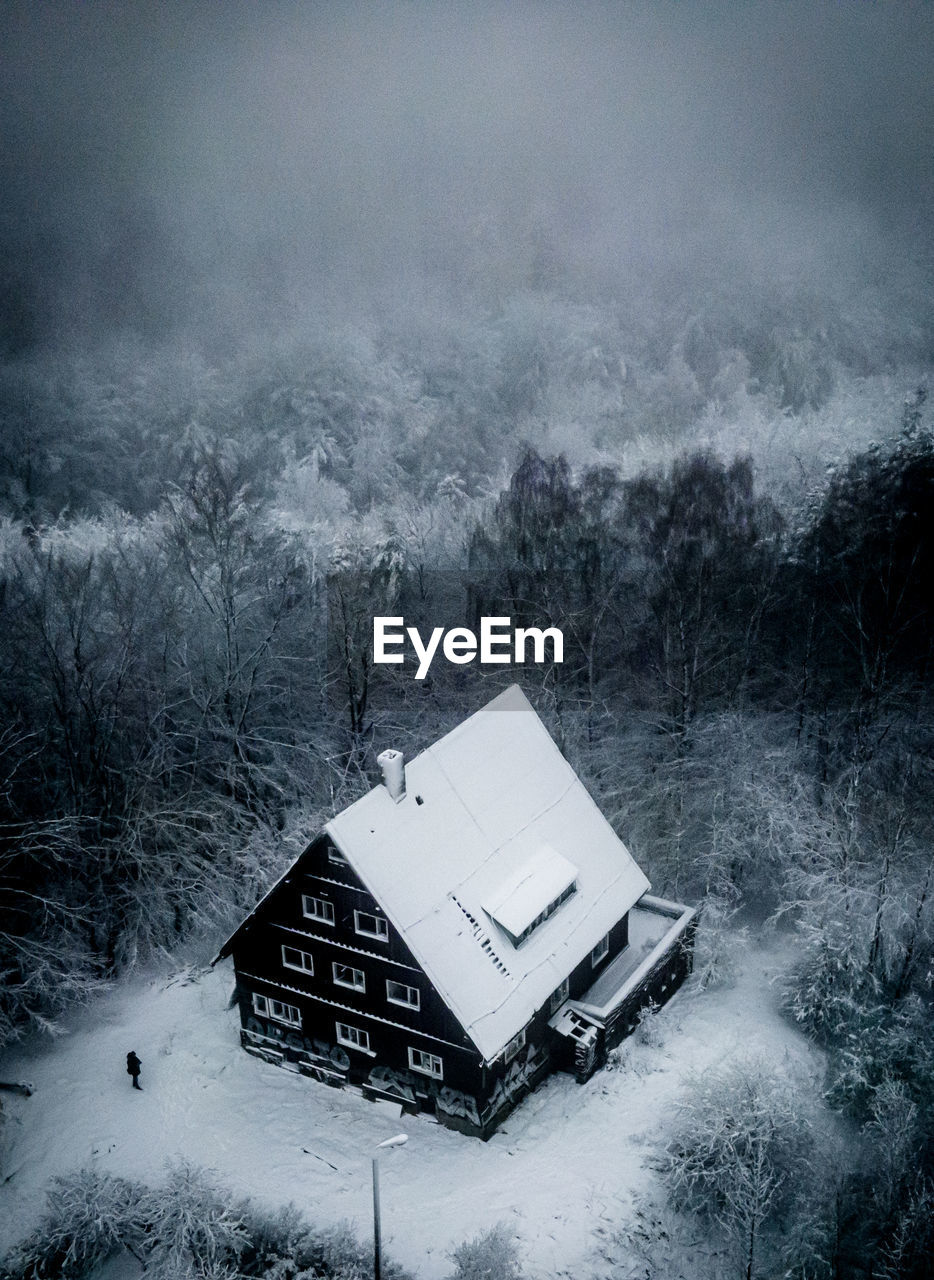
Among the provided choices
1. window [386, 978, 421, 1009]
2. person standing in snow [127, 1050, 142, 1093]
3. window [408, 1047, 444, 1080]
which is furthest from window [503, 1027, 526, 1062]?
person standing in snow [127, 1050, 142, 1093]

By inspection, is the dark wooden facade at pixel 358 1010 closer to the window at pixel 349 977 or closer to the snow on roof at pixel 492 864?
the window at pixel 349 977

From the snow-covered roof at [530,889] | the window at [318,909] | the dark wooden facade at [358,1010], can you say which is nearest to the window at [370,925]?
the dark wooden facade at [358,1010]

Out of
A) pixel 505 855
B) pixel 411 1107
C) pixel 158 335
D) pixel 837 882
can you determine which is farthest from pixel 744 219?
pixel 411 1107

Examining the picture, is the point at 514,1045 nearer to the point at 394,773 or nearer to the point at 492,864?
the point at 492,864

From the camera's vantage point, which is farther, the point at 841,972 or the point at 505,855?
the point at 841,972

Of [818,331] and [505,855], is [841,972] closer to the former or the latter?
[505,855]

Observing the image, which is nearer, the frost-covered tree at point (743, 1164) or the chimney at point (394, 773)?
the frost-covered tree at point (743, 1164)

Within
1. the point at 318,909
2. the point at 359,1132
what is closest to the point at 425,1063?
the point at 359,1132
